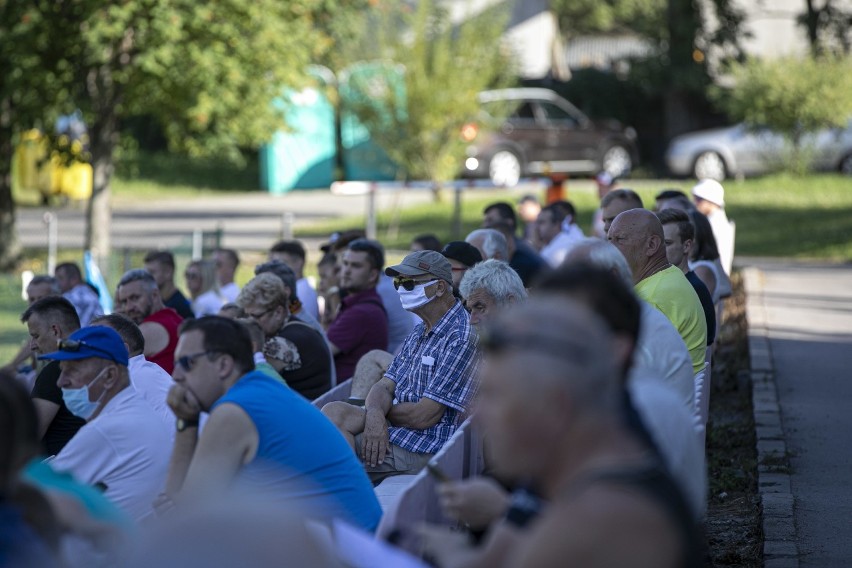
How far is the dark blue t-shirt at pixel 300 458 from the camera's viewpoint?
4680 mm

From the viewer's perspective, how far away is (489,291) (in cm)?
669

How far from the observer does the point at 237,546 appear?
9.80 ft

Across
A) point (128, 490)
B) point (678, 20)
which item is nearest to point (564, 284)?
point (128, 490)

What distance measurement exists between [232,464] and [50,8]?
1548 cm

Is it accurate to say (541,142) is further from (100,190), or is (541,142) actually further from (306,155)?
(100,190)

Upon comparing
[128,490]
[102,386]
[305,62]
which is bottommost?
[128,490]

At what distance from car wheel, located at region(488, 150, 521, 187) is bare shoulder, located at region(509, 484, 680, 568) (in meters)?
25.0

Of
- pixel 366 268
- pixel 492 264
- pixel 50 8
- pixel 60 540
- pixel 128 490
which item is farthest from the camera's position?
pixel 50 8

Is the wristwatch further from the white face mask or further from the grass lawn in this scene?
the grass lawn

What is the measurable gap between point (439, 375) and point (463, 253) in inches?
74.5

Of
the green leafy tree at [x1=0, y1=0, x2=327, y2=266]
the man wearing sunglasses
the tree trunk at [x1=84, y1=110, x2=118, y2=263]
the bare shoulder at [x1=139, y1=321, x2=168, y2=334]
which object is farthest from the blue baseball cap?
the tree trunk at [x1=84, y1=110, x2=118, y2=263]

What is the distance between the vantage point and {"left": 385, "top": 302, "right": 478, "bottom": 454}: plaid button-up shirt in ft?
21.6

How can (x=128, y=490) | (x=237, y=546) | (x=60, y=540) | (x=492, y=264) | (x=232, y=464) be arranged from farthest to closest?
1. (x=492, y=264)
2. (x=128, y=490)
3. (x=232, y=464)
4. (x=60, y=540)
5. (x=237, y=546)

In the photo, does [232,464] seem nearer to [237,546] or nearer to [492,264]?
[237,546]
